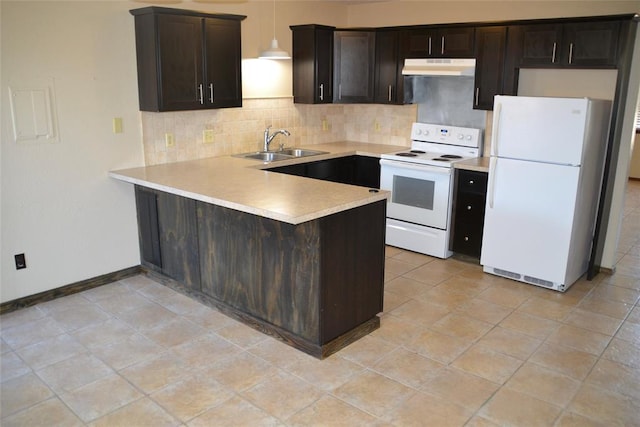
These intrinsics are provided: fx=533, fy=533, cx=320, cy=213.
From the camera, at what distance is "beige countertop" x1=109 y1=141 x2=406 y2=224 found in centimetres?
308

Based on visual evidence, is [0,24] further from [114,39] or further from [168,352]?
[168,352]

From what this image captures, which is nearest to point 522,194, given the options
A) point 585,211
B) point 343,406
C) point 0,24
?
point 585,211

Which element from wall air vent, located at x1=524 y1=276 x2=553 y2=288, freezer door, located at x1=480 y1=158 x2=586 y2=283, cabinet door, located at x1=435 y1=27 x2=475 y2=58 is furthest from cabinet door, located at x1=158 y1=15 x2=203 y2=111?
wall air vent, located at x1=524 y1=276 x2=553 y2=288

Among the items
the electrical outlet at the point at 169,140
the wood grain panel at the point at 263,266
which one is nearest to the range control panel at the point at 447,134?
the electrical outlet at the point at 169,140

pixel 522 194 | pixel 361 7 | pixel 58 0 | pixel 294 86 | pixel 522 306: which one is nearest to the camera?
pixel 58 0

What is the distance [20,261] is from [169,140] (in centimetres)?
150

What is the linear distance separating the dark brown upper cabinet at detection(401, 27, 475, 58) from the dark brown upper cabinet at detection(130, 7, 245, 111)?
1.77 meters

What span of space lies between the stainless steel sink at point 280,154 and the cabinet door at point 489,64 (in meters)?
1.59

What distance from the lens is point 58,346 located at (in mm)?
3377

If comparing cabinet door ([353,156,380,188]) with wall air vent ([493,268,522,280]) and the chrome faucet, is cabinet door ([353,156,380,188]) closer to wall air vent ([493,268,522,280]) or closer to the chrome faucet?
the chrome faucet

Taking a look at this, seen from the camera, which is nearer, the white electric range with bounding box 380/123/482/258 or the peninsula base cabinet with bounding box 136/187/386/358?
the peninsula base cabinet with bounding box 136/187/386/358

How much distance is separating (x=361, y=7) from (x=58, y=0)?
3.35 metres

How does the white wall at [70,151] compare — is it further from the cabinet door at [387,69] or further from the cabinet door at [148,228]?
the cabinet door at [387,69]

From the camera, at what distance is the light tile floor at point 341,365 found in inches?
107
